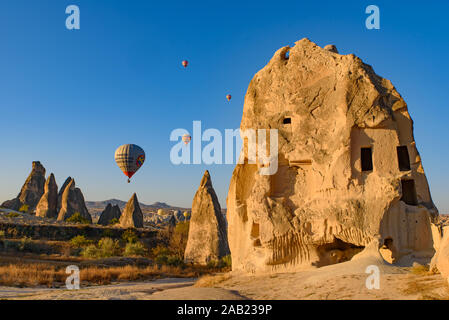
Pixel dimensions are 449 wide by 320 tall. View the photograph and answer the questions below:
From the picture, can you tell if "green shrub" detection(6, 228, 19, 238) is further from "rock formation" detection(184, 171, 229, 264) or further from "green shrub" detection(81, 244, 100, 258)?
"rock formation" detection(184, 171, 229, 264)

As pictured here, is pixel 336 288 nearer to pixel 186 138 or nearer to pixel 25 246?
pixel 25 246

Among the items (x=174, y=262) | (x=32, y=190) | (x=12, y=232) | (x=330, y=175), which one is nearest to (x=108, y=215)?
(x=32, y=190)

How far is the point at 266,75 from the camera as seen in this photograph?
999cm

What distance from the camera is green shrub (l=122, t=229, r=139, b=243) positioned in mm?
25047

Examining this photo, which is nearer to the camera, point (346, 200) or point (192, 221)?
point (346, 200)

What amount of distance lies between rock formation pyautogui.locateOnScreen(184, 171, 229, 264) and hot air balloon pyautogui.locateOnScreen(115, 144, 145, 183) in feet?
16.6

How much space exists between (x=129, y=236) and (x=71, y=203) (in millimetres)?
13909

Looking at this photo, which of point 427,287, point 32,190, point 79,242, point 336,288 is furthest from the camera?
point 32,190

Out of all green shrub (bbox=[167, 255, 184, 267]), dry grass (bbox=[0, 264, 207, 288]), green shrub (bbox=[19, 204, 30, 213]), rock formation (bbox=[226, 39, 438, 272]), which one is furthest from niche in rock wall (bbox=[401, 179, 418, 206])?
green shrub (bbox=[19, 204, 30, 213])

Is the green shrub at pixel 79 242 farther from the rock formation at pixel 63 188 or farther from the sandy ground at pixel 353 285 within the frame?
the sandy ground at pixel 353 285

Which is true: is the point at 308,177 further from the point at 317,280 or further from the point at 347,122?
the point at 317,280

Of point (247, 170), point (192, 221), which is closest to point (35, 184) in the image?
point (192, 221)

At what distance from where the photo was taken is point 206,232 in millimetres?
19172
